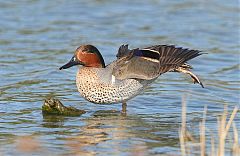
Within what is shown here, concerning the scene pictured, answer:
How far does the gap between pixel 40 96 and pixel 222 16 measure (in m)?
6.14

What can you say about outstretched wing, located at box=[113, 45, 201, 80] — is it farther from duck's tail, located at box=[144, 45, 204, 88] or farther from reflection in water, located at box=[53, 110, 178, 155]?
reflection in water, located at box=[53, 110, 178, 155]

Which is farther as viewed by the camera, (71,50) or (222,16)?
(222,16)

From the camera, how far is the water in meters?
8.02

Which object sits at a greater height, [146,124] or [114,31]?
[114,31]

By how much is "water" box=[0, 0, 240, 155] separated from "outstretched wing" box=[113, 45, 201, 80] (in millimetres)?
455

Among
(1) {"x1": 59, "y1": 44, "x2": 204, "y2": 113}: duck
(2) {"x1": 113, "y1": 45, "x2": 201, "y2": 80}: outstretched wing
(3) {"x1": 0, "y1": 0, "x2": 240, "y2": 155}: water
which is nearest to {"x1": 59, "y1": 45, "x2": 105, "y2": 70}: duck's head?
(1) {"x1": 59, "y1": 44, "x2": 204, "y2": 113}: duck

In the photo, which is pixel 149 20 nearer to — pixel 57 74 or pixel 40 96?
pixel 57 74

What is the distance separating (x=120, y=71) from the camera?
30.6 feet

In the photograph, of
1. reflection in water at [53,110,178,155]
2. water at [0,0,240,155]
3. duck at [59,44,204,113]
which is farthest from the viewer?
duck at [59,44,204,113]

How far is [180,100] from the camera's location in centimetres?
1007

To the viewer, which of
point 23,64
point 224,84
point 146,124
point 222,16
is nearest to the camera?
point 146,124

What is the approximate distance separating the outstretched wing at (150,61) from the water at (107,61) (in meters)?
0.46

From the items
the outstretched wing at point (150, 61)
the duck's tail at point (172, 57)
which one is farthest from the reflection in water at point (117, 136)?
the duck's tail at point (172, 57)

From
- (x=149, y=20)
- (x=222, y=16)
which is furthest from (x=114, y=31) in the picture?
(x=222, y=16)
